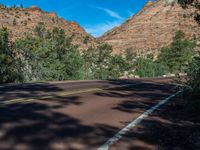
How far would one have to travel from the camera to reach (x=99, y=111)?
1120cm

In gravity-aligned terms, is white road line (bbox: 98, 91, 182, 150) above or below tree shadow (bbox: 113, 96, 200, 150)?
above

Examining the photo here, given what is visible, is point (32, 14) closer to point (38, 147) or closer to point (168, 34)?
point (168, 34)

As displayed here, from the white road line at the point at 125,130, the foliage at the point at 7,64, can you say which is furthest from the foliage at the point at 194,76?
the foliage at the point at 7,64

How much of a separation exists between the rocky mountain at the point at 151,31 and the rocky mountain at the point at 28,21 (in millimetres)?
16452

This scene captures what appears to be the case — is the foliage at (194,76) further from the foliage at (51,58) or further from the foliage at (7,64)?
the foliage at (51,58)

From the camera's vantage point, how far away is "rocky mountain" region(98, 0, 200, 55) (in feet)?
358

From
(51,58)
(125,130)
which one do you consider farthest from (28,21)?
(125,130)

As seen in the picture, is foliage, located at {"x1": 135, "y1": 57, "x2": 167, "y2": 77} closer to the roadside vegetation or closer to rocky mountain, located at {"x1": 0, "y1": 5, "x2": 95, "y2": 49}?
the roadside vegetation

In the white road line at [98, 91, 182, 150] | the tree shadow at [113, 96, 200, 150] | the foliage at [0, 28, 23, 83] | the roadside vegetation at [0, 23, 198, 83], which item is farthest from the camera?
the roadside vegetation at [0, 23, 198, 83]

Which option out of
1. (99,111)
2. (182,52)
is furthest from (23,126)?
(182,52)

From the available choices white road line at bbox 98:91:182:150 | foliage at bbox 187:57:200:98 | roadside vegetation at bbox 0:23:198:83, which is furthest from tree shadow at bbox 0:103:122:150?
roadside vegetation at bbox 0:23:198:83

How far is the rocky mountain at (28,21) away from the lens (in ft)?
256

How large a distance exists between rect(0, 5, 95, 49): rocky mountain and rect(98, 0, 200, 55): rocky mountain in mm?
16452

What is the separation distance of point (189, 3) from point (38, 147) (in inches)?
388
